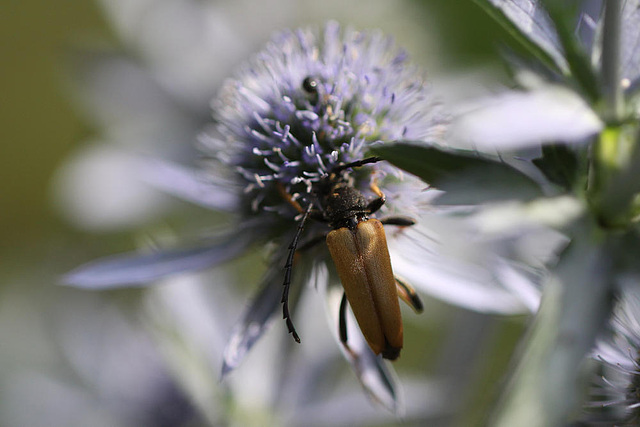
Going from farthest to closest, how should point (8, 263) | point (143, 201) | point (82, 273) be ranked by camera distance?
point (8, 263) < point (143, 201) < point (82, 273)

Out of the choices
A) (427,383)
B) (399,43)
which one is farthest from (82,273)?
(399,43)

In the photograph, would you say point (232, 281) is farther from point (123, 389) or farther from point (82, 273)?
point (82, 273)

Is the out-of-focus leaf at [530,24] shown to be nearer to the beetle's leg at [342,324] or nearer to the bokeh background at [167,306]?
the beetle's leg at [342,324]

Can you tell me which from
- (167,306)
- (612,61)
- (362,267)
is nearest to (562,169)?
(612,61)

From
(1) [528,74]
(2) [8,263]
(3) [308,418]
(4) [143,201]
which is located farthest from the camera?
(2) [8,263]

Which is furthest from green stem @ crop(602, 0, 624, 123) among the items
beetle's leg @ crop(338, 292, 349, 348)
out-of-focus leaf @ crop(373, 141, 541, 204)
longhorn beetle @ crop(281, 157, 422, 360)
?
beetle's leg @ crop(338, 292, 349, 348)

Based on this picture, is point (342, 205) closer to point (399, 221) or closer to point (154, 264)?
point (399, 221)

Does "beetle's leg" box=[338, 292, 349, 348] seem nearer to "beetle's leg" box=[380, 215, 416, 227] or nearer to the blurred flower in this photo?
"beetle's leg" box=[380, 215, 416, 227]

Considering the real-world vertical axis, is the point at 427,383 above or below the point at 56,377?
above
